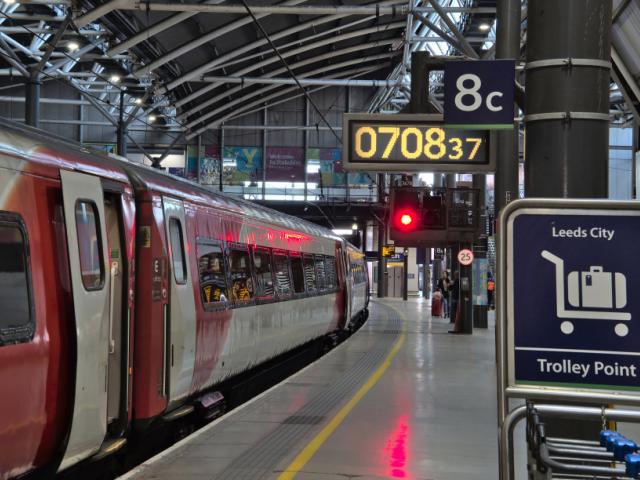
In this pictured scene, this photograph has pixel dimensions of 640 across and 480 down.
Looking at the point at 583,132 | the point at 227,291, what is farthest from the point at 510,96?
the point at 227,291

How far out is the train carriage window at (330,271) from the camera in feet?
62.9

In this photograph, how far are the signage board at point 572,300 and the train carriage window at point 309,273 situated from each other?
1276 cm

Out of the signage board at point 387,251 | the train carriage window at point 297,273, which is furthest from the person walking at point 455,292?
the signage board at point 387,251

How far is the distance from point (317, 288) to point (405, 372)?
3.99 metres

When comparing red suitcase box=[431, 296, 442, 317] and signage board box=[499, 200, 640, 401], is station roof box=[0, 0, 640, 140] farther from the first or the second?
signage board box=[499, 200, 640, 401]

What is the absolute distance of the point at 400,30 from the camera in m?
39.4

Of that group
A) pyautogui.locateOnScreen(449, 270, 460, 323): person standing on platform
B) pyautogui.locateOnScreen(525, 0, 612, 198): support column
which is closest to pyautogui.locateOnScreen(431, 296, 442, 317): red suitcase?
pyautogui.locateOnScreen(449, 270, 460, 323): person standing on platform

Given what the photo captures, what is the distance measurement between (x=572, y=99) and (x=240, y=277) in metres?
7.02

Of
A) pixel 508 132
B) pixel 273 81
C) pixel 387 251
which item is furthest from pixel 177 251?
pixel 387 251

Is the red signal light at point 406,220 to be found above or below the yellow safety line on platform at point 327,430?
above

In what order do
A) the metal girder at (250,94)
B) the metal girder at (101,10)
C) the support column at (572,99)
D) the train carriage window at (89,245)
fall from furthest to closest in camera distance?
the metal girder at (250,94) < the metal girder at (101,10) < the train carriage window at (89,245) < the support column at (572,99)

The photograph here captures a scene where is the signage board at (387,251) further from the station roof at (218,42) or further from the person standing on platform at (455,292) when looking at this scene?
the person standing on platform at (455,292)

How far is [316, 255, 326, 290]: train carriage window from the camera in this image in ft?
58.3

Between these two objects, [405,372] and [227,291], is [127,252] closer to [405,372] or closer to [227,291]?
[227,291]
